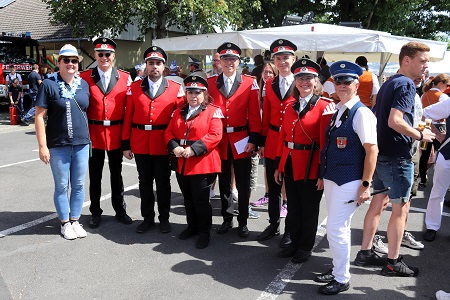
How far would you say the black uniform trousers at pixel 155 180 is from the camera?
179 inches

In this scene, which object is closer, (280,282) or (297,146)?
(280,282)

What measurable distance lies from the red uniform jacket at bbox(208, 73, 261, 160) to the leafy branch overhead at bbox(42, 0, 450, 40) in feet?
33.4

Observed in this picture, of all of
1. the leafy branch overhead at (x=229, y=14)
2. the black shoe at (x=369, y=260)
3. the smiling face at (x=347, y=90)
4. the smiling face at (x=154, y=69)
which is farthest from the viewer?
the leafy branch overhead at (x=229, y=14)

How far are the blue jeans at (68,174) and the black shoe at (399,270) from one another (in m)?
3.21

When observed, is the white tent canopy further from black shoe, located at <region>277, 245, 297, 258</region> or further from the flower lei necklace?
black shoe, located at <region>277, 245, 297, 258</region>

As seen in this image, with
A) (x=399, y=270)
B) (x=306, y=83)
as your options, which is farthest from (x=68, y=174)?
(x=399, y=270)

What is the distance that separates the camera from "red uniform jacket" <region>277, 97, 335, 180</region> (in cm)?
360

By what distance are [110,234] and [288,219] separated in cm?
200

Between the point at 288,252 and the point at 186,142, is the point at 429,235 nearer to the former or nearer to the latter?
the point at 288,252

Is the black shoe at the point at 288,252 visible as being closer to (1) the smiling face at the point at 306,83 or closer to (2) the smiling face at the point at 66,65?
(1) the smiling face at the point at 306,83

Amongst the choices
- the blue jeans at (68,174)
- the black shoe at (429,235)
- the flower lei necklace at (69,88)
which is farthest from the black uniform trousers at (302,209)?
the flower lei necklace at (69,88)

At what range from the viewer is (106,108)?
4.49 m

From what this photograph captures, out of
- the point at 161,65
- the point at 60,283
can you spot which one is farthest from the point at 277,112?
the point at 60,283

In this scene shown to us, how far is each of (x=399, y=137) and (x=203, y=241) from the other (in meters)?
2.16
